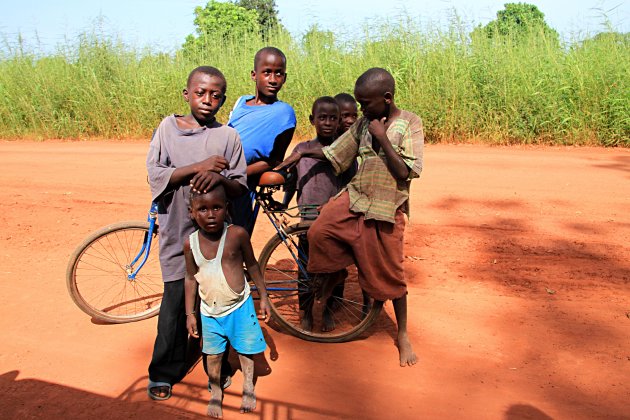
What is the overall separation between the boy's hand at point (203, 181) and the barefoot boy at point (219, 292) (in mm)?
66

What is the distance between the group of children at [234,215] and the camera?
10.3 ft

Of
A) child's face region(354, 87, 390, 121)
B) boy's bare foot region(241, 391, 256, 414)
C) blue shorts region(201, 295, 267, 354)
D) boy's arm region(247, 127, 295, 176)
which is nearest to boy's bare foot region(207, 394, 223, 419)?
boy's bare foot region(241, 391, 256, 414)

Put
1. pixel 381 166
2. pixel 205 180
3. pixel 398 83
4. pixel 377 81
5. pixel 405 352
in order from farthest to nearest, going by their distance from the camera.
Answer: pixel 398 83
pixel 405 352
pixel 381 166
pixel 377 81
pixel 205 180

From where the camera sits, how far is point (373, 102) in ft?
10.6

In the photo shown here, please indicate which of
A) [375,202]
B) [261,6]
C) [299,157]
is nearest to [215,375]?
[375,202]

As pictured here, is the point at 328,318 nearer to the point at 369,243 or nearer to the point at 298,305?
the point at 298,305

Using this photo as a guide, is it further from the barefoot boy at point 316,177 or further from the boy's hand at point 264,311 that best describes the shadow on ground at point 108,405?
the barefoot boy at point 316,177

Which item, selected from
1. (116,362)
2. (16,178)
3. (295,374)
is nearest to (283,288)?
(295,374)

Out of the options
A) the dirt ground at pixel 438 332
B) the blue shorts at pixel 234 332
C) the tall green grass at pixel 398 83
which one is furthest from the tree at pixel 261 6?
the blue shorts at pixel 234 332

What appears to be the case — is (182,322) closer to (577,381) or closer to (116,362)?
(116,362)

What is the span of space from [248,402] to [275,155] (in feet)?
5.00

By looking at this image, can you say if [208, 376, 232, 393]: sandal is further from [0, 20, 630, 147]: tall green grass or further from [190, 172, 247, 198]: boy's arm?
[0, 20, 630, 147]: tall green grass

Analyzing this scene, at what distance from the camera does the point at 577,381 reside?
10.9ft

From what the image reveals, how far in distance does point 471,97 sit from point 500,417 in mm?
7888
